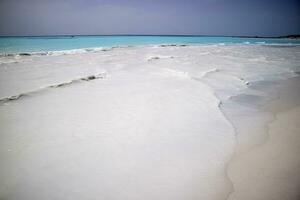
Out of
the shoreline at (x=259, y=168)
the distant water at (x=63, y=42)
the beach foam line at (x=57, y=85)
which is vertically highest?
the distant water at (x=63, y=42)

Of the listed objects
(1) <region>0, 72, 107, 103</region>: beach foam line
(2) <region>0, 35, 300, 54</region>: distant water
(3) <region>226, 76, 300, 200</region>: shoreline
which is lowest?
(3) <region>226, 76, 300, 200</region>: shoreline

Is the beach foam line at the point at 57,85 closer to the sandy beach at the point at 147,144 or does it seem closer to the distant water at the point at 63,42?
the sandy beach at the point at 147,144

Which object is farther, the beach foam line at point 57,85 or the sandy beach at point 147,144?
the beach foam line at point 57,85

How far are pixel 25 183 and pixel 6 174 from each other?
0.35m

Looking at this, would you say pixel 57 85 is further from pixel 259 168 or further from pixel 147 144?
pixel 259 168

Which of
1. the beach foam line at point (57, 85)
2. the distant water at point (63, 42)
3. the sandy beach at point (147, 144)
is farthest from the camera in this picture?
the distant water at point (63, 42)

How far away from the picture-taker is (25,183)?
104 inches

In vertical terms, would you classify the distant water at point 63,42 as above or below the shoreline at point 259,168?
above

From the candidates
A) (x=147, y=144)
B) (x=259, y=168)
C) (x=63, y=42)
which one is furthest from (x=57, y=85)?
(x=63, y=42)

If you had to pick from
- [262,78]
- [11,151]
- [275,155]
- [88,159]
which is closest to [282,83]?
[262,78]

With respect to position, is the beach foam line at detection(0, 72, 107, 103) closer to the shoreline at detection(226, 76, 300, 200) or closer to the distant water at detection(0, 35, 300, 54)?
the shoreline at detection(226, 76, 300, 200)

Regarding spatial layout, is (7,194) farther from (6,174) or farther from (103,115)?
(103,115)

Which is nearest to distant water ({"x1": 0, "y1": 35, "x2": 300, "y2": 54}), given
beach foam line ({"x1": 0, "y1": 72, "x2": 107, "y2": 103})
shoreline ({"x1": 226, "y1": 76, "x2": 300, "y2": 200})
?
beach foam line ({"x1": 0, "y1": 72, "x2": 107, "y2": 103})

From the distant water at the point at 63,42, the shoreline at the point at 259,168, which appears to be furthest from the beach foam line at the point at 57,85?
the distant water at the point at 63,42
